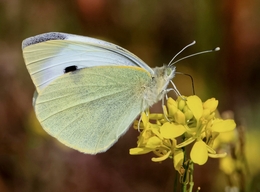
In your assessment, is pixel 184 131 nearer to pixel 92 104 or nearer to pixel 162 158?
pixel 162 158

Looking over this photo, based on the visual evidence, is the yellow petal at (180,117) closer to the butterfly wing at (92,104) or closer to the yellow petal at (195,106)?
the yellow petal at (195,106)

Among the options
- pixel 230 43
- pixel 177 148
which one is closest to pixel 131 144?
pixel 230 43

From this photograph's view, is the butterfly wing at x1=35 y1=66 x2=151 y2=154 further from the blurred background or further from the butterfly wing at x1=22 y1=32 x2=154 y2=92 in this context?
the blurred background

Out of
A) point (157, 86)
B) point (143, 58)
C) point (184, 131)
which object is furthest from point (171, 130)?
point (143, 58)

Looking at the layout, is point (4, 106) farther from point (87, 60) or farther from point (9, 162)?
point (87, 60)

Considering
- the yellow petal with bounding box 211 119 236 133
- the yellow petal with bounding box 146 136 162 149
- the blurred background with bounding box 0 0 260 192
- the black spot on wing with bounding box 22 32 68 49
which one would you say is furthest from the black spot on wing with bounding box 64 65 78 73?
the blurred background with bounding box 0 0 260 192
